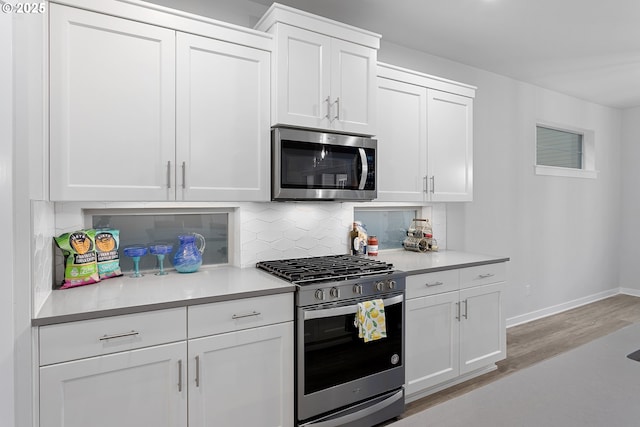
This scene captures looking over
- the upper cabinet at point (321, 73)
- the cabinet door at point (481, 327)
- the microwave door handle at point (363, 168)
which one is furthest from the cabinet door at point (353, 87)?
the cabinet door at point (481, 327)

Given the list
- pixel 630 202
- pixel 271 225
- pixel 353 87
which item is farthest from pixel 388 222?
pixel 630 202

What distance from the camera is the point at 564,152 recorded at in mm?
4898

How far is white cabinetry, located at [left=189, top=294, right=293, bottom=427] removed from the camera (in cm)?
176

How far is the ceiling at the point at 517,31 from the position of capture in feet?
8.52

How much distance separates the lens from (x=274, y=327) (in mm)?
1950

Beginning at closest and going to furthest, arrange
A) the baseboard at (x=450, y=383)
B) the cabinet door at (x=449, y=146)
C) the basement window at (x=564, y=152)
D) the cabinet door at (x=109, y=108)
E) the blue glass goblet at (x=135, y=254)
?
the cabinet door at (x=109, y=108) → the blue glass goblet at (x=135, y=254) → the baseboard at (x=450, y=383) → the cabinet door at (x=449, y=146) → the basement window at (x=564, y=152)

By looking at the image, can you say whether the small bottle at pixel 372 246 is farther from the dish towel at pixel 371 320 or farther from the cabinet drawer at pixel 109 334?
the cabinet drawer at pixel 109 334

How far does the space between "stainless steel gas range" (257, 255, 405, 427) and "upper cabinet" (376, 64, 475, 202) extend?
78 centimetres

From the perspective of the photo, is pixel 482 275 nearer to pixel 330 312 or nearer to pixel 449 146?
pixel 449 146

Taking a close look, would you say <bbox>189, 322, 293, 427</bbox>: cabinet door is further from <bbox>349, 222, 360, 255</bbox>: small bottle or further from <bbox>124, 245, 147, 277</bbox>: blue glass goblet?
<bbox>349, 222, 360, 255</bbox>: small bottle

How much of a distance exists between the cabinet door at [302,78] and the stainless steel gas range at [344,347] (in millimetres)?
915

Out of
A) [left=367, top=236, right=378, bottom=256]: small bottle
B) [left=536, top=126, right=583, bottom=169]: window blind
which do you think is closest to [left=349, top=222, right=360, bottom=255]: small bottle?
[left=367, top=236, right=378, bottom=256]: small bottle

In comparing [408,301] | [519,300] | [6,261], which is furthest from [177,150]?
[519,300]

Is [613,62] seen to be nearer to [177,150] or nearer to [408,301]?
[408,301]
